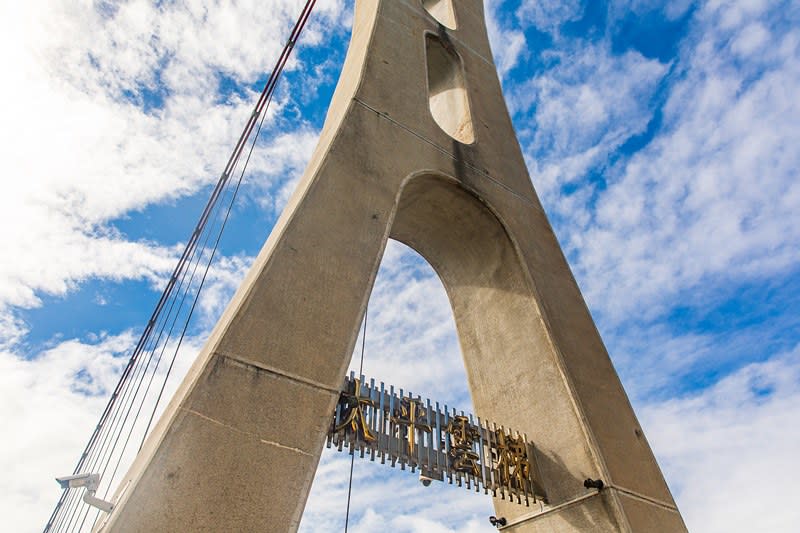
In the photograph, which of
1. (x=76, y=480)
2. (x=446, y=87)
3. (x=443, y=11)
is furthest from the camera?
(x=443, y=11)

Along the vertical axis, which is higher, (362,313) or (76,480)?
(362,313)

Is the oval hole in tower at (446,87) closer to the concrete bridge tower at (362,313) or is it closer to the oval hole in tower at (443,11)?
the concrete bridge tower at (362,313)

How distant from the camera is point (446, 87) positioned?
12359mm

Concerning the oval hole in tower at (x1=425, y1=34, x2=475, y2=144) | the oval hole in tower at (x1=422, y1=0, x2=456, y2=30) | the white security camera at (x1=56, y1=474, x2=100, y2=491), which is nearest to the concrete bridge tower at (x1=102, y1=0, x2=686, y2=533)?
the oval hole in tower at (x1=425, y1=34, x2=475, y2=144)

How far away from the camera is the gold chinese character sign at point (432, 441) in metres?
5.88

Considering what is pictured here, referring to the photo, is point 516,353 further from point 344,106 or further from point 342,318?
point 344,106

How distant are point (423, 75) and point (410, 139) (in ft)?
7.67

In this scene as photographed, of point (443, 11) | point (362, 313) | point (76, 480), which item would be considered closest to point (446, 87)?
point (443, 11)

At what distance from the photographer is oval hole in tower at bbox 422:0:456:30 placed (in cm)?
1359

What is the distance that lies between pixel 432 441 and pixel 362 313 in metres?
2.08

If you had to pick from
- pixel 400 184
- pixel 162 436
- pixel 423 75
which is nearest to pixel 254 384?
pixel 162 436

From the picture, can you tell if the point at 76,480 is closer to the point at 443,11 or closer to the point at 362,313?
the point at 362,313

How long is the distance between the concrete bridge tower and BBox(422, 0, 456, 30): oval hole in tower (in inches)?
49.0

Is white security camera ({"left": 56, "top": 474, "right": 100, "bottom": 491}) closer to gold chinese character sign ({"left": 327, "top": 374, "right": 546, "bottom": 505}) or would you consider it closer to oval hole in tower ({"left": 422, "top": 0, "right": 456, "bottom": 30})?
gold chinese character sign ({"left": 327, "top": 374, "right": 546, "bottom": 505})
